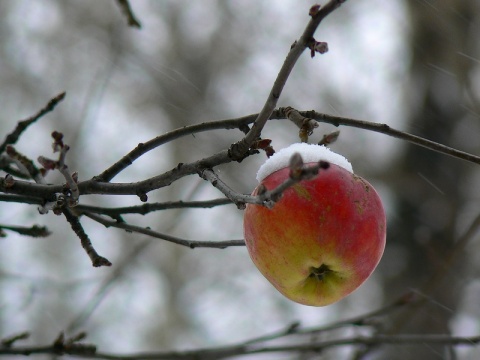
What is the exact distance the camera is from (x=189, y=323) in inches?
287

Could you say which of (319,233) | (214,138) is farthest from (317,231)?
(214,138)

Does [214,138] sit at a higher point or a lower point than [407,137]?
higher

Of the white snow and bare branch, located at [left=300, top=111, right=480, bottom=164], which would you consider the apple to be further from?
bare branch, located at [left=300, top=111, right=480, bottom=164]

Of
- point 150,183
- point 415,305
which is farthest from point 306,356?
point 150,183

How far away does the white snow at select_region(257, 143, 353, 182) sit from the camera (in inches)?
44.5

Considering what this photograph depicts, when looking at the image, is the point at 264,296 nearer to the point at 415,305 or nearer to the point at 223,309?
the point at 223,309

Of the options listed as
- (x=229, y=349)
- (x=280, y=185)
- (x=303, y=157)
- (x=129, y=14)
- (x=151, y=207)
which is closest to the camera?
(x=280, y=185)

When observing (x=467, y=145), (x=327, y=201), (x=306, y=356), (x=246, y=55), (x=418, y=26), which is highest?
(x=246, y=55)

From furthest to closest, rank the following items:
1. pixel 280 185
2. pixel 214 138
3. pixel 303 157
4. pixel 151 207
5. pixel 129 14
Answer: pixel 214 138, pixel 129 14, pixel 151 207, pixel 303 157, pixel 280 185

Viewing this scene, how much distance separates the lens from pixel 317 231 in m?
1.04

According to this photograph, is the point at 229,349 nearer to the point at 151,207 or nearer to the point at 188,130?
the point at 151,207

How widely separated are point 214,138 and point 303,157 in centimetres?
399

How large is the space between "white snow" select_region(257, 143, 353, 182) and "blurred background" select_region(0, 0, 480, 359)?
2.61 meters

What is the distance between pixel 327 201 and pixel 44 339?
23.7ft
